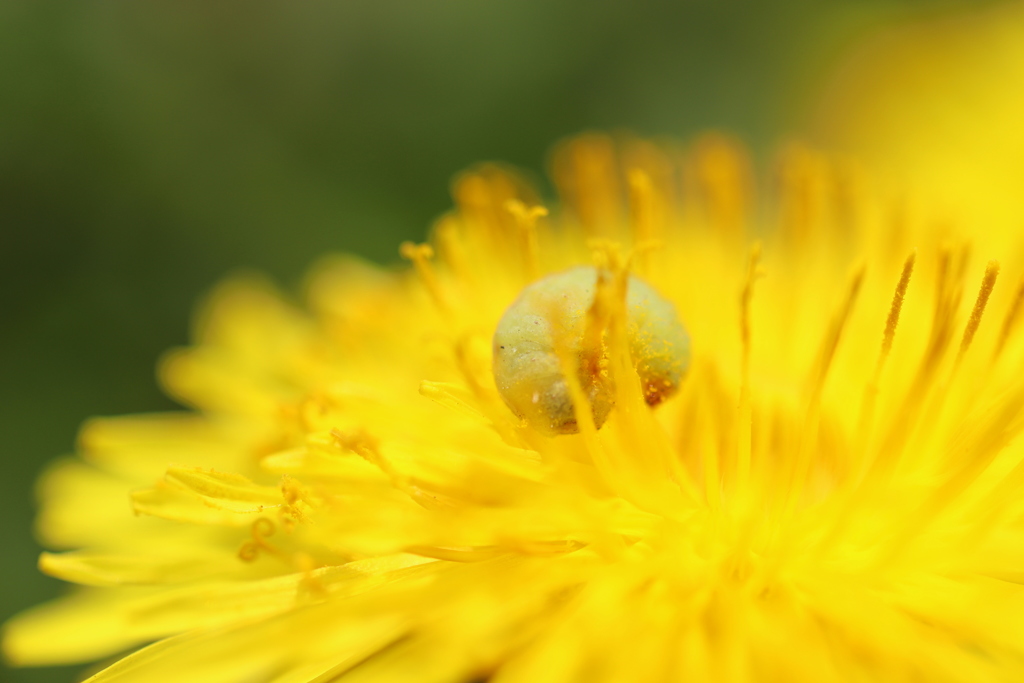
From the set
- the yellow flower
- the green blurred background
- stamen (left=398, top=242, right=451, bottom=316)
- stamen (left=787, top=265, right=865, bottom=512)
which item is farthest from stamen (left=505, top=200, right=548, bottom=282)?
the green blurred background

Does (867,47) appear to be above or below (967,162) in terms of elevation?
above

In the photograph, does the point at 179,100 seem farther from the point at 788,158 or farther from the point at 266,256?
the point at 788,158

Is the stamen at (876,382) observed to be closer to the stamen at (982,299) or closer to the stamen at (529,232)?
the stamen at (982,299)

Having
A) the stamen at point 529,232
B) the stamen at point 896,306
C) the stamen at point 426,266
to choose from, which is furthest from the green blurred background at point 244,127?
the stamen at point 896,306

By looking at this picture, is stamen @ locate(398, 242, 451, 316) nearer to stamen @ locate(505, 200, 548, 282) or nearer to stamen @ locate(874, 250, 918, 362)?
stamen @ locate(505, 200, 548, 282)

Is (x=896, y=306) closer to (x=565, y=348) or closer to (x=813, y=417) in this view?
(x=813, y=417)

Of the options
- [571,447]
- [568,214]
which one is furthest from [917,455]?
[568,214]

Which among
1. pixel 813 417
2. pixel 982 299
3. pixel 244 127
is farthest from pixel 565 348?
pixel 244 127
